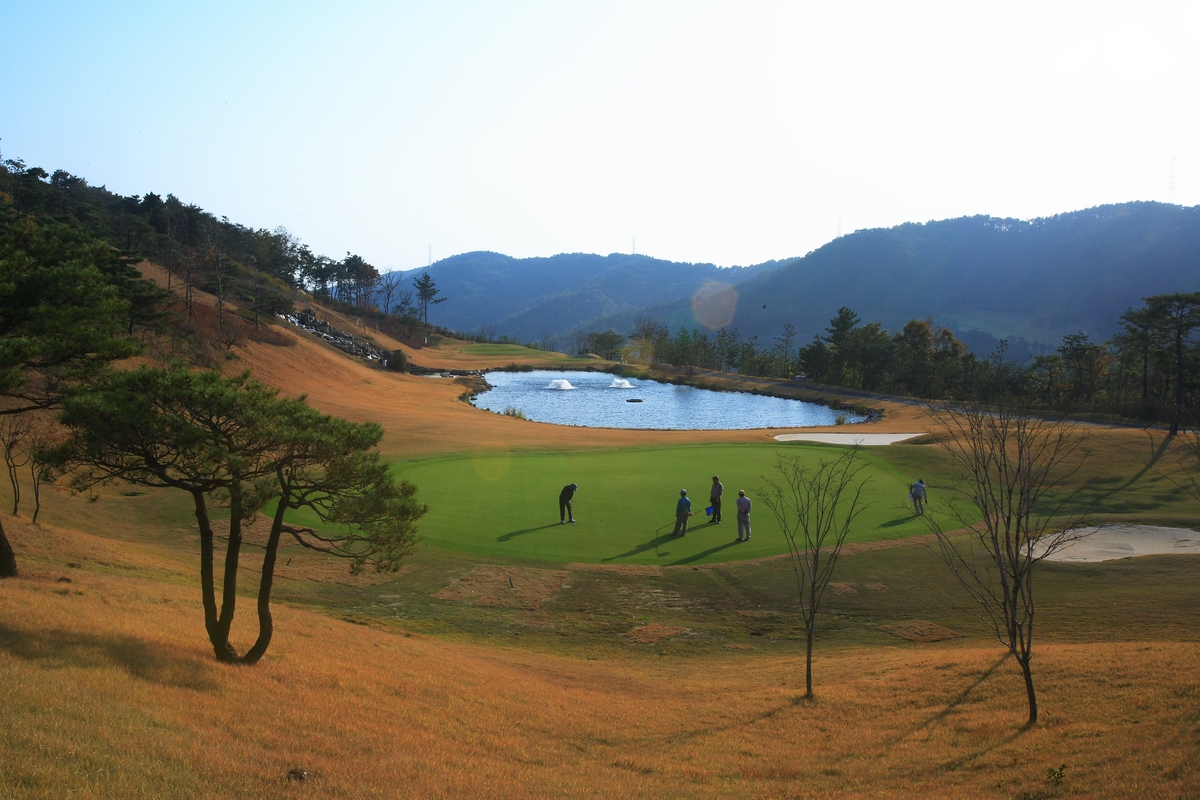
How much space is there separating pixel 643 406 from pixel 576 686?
67.3 meters

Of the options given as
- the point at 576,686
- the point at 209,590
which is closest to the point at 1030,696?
the point at 576,686

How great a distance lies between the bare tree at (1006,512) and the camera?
1068cm

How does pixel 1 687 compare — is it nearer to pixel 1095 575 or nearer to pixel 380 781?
pixel 380 781

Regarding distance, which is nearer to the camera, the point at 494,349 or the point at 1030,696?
the point at 1030,696

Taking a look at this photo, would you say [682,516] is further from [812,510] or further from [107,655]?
[107,655]

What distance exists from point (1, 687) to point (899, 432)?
49351 millimetres

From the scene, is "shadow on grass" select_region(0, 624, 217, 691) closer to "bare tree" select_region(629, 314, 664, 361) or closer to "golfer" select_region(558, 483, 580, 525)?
"golfer" select_region(558, 483, 580, 525)

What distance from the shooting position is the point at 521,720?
9742mm

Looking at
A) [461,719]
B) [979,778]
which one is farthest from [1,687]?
[979,778]

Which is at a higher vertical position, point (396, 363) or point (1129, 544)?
point (396, 363)

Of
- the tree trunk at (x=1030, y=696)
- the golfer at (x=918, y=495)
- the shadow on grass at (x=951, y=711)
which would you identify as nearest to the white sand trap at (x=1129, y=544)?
the golfer at (x=918, y=495)

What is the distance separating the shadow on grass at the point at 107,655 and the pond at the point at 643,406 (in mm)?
48204

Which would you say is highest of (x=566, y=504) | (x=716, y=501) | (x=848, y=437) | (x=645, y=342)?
(x=645, y=342)

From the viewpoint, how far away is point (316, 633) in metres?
12.8
